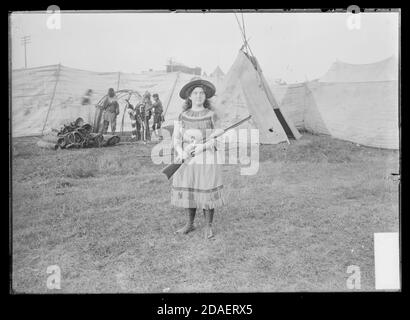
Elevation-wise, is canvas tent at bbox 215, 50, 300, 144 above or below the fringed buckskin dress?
above

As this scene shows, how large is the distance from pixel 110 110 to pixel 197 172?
0.92 meters

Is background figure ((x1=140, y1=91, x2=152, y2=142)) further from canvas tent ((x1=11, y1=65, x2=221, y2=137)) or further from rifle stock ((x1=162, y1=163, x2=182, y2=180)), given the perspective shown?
rifle stock ((x1=162, y1=163, x2=182, y2=180))

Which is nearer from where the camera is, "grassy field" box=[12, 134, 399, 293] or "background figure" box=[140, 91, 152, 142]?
"grassy field" box=[12, 134, 399, 293]

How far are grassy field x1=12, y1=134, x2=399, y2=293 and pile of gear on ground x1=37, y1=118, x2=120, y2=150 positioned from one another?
62 mm

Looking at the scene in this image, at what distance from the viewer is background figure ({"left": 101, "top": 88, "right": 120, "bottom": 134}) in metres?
3.29

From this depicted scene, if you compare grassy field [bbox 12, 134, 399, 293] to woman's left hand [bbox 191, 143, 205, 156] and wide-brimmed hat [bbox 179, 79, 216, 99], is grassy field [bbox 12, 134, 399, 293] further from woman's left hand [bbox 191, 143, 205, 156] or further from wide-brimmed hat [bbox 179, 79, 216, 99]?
wide-brimmed hat [bbox 179, 79, 216, 99]

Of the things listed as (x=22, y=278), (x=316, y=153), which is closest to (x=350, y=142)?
(x=316, y=153)

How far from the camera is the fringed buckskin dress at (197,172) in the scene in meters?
3.24

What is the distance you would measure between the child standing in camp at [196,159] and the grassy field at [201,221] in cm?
9

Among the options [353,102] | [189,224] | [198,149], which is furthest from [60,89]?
[353,102]

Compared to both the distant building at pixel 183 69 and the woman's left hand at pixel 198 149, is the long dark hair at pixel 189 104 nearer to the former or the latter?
the distant building at pixel 183 69

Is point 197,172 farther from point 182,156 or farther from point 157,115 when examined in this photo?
point 157,115

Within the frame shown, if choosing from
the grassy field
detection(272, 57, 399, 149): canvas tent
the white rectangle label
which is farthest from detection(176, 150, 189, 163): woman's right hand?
the white rectangle label

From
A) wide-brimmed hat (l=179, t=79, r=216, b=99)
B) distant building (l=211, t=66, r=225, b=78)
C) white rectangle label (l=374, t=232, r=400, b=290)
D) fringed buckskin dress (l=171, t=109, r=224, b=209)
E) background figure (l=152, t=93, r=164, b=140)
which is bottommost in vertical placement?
white rectangle label (l=374, t=232, r=400, b=290)
